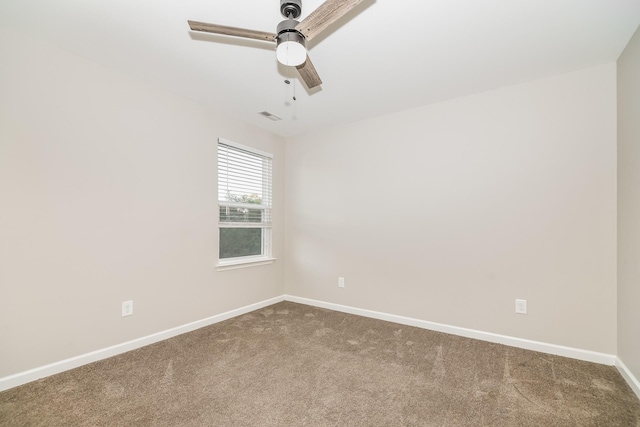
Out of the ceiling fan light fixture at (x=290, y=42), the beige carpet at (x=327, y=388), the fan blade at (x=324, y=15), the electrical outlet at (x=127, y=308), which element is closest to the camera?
the fan blade at (x=324, y=15)

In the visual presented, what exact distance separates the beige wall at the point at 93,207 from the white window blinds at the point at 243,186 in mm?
180

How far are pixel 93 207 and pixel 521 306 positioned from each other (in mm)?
3796

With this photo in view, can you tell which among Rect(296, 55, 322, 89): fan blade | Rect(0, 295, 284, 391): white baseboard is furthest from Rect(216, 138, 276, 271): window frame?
Rect(296, 55, 322, 89): fan blade

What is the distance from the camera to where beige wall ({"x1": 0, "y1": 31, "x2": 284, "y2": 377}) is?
80.0 inches

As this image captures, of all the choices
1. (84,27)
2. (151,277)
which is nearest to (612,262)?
(151,277)

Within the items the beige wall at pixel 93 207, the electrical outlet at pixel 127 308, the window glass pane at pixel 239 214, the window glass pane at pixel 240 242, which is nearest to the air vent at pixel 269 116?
the beige wall at pixel 93 207

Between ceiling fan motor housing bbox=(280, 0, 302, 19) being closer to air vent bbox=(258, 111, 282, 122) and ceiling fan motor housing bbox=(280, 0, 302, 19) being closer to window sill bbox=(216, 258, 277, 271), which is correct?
air vent bbox=(258, 111, 282, 122)

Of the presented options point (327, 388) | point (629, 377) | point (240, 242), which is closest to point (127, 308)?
point (240, 242)

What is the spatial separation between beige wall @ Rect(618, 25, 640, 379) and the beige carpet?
13.4 inches

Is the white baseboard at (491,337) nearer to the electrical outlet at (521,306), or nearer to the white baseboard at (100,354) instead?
the electrical outlet at (521,306)

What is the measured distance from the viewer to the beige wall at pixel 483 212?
2.38 m

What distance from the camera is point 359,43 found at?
2135 mm

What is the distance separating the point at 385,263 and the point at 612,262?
1917 mm

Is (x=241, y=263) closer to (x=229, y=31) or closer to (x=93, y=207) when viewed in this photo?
(x=93, y=207)
